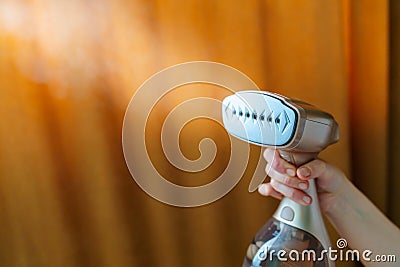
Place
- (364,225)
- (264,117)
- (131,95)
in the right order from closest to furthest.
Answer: (264,117)
(364,225)
(131,95)

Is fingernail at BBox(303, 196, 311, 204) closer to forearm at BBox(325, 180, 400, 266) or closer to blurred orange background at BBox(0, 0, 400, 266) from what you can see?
forearm at BBox(325, 180, 400, 266)

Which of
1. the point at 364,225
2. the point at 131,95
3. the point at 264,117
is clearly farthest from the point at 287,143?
the point at 131,95

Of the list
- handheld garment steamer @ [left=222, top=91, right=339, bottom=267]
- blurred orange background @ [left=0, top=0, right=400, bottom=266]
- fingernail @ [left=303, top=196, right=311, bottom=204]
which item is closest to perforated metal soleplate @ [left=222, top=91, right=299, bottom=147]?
handheld garment steamer @ [left=222, top=91, right=339, bottom=267]

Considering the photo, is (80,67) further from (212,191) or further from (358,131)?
(358,131)

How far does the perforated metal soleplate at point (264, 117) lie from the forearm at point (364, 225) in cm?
18

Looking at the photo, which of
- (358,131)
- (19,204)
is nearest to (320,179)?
(358,131)

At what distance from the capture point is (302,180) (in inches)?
25.3

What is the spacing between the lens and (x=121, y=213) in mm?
849

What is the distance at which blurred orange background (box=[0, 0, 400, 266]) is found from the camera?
761mm

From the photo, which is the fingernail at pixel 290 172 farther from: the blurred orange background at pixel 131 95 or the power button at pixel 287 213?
the blurred orange background at pixel 131 95

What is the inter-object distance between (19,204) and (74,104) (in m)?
0.20

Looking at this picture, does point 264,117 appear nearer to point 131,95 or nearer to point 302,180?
point 302,180

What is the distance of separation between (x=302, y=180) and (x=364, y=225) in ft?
0.42

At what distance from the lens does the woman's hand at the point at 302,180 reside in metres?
0.64
